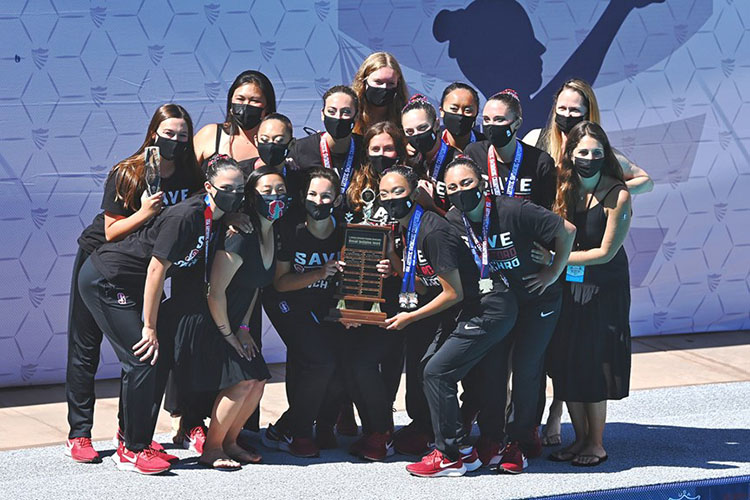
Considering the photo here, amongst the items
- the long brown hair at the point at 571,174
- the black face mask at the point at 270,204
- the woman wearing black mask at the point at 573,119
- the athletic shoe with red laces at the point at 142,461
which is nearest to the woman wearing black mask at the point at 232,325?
the black face mask at the point at 270,204

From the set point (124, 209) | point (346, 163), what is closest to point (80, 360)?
point (124, 209)

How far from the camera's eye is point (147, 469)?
17.9 feet

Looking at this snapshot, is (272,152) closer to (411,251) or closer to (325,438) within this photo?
(411,251)

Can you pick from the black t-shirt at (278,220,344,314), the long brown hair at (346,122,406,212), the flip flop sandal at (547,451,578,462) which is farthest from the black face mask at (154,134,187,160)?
the flip flop sandal at (547,451,578,462)

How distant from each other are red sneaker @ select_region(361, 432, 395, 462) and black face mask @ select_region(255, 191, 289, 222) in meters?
1.21

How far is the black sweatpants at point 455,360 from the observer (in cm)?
552

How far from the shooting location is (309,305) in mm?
5770

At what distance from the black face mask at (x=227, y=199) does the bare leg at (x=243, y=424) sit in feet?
2.74

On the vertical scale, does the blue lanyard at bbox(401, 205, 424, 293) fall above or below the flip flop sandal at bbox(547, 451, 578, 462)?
above

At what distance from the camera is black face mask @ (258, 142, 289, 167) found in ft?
18.2

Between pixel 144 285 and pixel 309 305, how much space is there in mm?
790

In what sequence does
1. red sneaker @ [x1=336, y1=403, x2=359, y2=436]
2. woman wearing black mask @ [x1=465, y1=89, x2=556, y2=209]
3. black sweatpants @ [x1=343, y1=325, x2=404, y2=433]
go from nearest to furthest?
1. woman wearing black mask @ [x1=465, y1=89, x2=556, y2=209]
2. black sweatpants @ [x1=343, y1=325, x2=404, y2=433]
3. red sneaker @ [x1=336, y1=403, x2=359, y2=436]

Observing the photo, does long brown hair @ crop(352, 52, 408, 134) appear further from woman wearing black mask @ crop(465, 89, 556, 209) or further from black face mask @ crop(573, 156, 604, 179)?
black face mask @ crop(573, 156, 604, 179)

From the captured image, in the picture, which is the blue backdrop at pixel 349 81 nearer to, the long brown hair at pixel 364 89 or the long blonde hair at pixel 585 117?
the long brown hair at pixel 364 89
